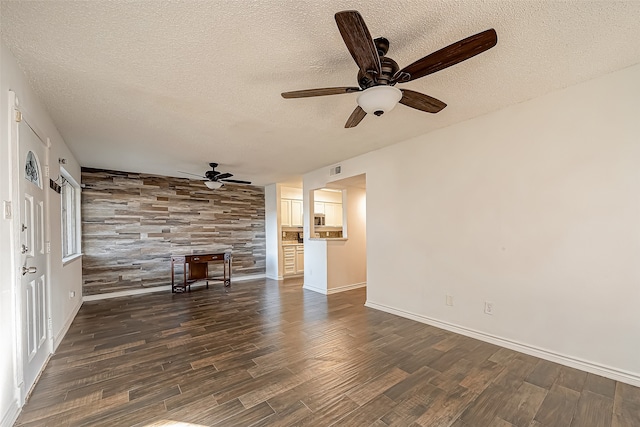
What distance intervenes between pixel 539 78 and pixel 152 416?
3747 millimetres

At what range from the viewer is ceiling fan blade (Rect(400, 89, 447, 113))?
77.7 inches

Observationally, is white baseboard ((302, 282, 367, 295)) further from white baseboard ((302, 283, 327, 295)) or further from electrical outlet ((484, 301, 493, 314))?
electrical outlet ((484, 301, 493, 314))

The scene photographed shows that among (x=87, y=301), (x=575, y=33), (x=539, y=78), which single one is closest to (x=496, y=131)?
(x=539, y=78)

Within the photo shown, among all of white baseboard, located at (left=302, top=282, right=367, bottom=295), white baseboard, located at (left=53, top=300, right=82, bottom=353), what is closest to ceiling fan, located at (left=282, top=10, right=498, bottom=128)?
white baseboard, located at (left=53, top=300, right=82, bottom=353)

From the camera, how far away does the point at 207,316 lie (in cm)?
388

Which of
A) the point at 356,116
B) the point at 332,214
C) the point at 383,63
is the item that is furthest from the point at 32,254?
the point at 332,214

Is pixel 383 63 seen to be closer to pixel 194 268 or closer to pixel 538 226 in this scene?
pixel 538 226

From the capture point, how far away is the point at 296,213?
7.29m

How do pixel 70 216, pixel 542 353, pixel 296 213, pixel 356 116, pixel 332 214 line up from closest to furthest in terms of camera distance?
pixel 356 116 < pixel 542 353 < pixel 70 216 < pixel 296 213 < pixel 332 214

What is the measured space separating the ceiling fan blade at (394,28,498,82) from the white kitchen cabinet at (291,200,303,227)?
18.5 ft

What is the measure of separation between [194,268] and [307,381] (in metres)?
4.48

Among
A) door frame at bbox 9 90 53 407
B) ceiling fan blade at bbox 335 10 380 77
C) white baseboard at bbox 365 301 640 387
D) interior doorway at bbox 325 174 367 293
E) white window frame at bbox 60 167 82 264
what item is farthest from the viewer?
interior doorway at bbox 325 174 367 293

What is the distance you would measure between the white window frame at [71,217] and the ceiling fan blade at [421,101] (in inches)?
188

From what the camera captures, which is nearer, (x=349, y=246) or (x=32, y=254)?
(x=32, y=254)
